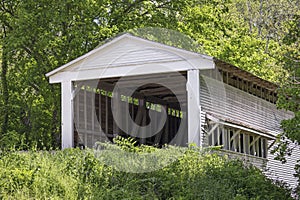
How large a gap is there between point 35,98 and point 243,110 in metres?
11.5

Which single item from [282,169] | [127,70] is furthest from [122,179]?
[282,169]

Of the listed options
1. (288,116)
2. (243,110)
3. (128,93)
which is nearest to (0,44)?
(128,93)

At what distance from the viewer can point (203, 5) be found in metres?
31.5

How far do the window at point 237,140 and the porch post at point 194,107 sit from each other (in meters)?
0.84

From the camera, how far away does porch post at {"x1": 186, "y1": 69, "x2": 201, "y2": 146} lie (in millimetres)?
20156

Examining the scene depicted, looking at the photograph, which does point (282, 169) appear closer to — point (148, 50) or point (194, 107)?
point (194, 107)

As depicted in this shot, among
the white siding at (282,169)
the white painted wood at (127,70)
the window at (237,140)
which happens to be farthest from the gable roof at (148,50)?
the white siding at (282,169)

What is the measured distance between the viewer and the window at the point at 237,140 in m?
21.5

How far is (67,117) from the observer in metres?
22.1

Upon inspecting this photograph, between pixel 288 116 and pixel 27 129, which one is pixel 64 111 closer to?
pixel 27 129

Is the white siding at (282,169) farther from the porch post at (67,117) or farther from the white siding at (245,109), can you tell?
the porch post at (67,117)

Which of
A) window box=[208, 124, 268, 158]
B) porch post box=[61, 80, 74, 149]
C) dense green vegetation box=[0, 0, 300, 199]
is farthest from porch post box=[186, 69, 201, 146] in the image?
porch post box=[61, 80, 74, 149]

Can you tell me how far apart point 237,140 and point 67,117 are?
6.16 meters

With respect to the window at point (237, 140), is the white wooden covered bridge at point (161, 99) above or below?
above
